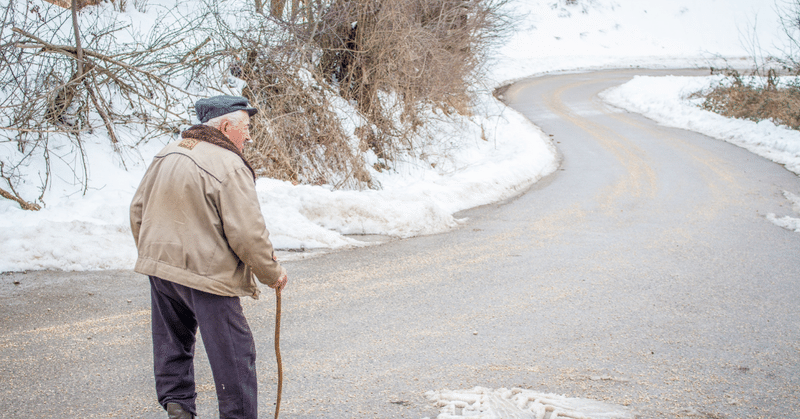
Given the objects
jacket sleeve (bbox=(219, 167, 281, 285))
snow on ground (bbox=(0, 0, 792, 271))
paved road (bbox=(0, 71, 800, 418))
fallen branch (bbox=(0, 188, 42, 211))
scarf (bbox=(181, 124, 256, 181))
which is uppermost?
scarf (bbox=(181, 124, 256, 181))

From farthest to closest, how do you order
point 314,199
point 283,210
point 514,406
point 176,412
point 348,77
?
point 348,77 < point 314,199 < point 283,210 < point 514,406 < point 176,412

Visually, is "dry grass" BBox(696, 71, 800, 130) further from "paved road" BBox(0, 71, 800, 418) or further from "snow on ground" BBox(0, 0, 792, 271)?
"paved road" BBox(0, 71, 800, 418)

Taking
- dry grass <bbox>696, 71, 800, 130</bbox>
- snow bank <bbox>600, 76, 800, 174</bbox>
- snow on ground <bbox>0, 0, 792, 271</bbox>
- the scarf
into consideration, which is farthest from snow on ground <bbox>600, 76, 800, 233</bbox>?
the scarf

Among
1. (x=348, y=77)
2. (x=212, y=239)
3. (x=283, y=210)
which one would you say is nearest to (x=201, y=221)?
(x=212, y=239)

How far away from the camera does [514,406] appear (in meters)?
3.26

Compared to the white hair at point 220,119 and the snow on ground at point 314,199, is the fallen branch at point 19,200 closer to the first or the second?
the snow on ground at point 314,199

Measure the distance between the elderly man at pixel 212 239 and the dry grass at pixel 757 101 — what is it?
16483 millimetres

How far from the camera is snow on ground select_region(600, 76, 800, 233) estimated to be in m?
12.8

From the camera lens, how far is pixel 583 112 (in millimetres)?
20438

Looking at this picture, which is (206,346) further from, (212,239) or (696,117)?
(696,117)

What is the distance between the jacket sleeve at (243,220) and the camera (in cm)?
247

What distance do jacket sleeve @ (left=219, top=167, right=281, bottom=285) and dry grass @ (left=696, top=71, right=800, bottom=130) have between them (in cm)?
1647

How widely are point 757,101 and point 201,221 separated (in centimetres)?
1949

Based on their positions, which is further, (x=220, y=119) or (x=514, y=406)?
(x=514, y=406)
